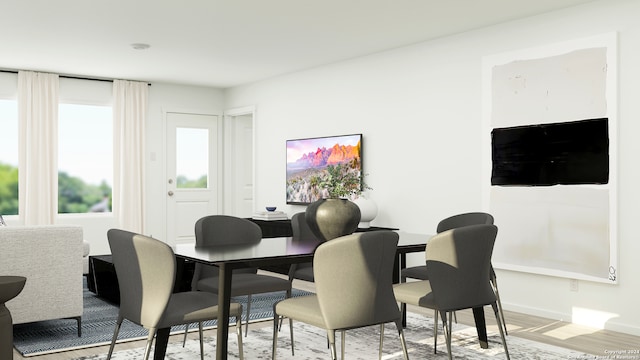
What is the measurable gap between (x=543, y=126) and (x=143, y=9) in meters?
3.39

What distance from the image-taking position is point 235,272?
4465 millimetres

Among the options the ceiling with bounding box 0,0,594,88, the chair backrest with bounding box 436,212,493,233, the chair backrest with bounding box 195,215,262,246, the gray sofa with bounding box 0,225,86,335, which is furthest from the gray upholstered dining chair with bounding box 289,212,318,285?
the ceiling with bounding box 0,0,594,88

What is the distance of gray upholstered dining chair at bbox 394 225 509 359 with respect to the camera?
328 cm

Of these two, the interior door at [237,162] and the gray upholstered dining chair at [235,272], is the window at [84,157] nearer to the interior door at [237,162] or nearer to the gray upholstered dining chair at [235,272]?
the interior door at [237,162]

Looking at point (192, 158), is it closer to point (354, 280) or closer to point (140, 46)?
point (140, 46)

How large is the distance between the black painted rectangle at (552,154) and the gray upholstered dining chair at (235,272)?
7.54ft

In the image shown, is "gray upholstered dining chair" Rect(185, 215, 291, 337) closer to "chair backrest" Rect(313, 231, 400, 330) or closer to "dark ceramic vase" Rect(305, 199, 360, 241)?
"dark ceramic vase" Rect(305, 199, 360, 241)

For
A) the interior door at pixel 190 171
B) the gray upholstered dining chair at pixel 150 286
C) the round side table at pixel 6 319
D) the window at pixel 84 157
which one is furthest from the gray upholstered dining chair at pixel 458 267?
the window at pixel 84 157

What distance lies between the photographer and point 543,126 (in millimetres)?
5125

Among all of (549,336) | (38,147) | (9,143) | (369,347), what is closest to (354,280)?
(369,347)

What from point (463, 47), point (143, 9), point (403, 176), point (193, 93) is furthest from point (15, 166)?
point (463, 47)

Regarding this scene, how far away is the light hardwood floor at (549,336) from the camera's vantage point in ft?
13.4

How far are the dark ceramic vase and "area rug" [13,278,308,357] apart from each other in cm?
141

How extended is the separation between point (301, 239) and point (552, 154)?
2228 mm
